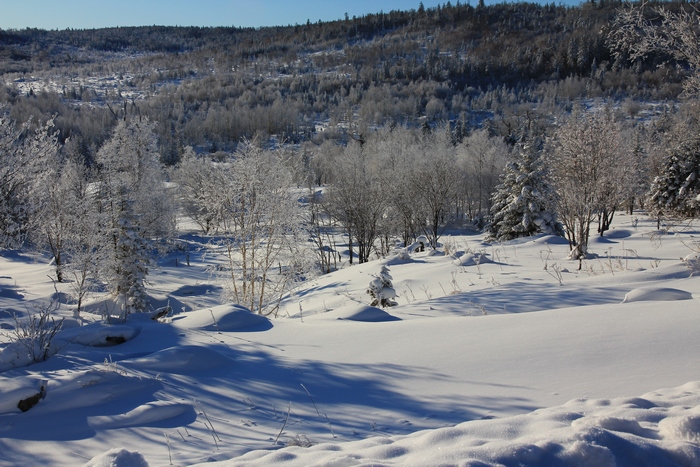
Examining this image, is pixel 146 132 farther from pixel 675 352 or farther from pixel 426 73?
pixel 426 73

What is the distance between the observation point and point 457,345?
12.4 ft

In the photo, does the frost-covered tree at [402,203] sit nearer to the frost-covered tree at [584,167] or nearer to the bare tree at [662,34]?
the frost-covered tree at [584,167]

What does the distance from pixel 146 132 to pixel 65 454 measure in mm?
26116

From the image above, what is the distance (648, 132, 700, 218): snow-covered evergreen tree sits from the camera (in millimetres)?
29500

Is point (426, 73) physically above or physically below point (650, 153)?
above

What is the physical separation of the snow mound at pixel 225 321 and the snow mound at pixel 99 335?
2.13ft

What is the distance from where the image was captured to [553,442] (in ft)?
6.09

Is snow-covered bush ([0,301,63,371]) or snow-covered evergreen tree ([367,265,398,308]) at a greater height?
snow-covered bush ([0,301,63,371])

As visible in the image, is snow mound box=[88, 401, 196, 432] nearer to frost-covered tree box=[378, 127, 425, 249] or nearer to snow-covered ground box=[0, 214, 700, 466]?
snow-covered ground box=[0, 214, 700, 466]

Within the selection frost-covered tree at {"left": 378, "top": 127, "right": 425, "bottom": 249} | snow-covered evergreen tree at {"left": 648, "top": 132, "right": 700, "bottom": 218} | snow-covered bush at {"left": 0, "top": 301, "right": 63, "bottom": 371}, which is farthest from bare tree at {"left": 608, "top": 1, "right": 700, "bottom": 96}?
snow-covered evergreen tree at {"left": 648, "top": 132, "right": 700, "bottom": 218}

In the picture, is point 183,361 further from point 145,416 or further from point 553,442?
point 553,442

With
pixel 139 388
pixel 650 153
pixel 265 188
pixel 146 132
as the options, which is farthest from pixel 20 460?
pixel 650 153

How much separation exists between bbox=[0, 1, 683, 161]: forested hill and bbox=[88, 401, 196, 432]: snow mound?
80.9m

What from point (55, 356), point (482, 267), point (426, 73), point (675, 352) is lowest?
point (482, 267)
